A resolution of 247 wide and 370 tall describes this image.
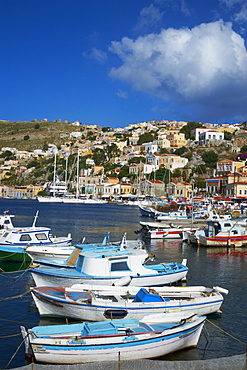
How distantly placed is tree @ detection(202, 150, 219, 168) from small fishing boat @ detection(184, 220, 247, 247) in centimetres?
9846

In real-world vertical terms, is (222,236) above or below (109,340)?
above

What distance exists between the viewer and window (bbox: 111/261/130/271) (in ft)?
56.6

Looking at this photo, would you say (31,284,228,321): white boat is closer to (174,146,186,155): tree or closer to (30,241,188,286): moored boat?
(30,241,188,286): moored boat

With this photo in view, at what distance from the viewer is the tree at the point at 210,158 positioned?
434 feet

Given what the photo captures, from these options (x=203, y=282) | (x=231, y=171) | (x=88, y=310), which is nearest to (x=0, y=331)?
(x=88, y=310)

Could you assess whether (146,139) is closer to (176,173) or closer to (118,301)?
(176,173)

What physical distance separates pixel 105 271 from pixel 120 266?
0.76m

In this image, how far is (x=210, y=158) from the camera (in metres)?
133

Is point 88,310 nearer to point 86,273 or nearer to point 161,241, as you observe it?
point 86,273

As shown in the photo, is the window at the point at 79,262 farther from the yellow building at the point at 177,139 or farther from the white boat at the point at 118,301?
→ the yellow building at the point at 177,139

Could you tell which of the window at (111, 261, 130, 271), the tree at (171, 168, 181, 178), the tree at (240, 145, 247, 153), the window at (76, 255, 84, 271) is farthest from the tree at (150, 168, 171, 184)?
the window at (111, 261, 130, 271)

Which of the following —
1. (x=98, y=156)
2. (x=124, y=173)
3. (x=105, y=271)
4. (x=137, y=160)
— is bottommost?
(x=105, y=271)

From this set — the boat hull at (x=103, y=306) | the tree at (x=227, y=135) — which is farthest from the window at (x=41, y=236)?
the tree at (x=227, y=135)

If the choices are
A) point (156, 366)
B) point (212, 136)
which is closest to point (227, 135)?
point (212, 136)
